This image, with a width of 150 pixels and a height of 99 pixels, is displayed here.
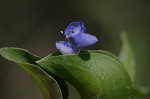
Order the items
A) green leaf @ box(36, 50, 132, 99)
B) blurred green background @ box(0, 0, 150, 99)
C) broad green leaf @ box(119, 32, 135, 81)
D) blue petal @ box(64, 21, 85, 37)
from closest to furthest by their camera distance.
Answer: green leaf @ box(36, 50, 132, 99) → blue petal @ box(64, 21, 85, 37) → broad green leaf @ box(119, 32, 135, 81) → blurred green background @ box(0, 0, 150, 99)

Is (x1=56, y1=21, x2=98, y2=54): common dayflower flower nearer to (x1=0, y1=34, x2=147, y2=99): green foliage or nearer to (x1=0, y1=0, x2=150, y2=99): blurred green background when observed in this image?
(x1=0, y1=34, x2=147, y2=99): green foliage

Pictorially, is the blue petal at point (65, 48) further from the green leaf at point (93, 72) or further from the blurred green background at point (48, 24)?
the blurred green background at point (48, 24)

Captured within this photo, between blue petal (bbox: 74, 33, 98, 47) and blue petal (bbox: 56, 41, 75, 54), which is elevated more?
blue petal (bbox: 74, 33, 98, 47)

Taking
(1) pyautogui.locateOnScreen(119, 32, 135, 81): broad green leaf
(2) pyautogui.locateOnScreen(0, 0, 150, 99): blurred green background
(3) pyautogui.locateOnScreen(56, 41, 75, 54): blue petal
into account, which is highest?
(3) pyautogui.locateOnScreen(56, 41, 75, 54): blue petal

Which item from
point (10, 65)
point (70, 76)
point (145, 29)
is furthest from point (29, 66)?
point (10, 65)

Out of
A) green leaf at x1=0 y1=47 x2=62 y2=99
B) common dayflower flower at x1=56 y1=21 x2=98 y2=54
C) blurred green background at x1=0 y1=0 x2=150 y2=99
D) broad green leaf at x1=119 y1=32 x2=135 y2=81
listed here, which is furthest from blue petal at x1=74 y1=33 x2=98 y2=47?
blurred green background at x1=0 y1=0 x2=150 y2=99

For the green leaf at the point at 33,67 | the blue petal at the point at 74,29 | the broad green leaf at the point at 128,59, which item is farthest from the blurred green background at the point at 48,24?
the green leaf at the point at 33,67
